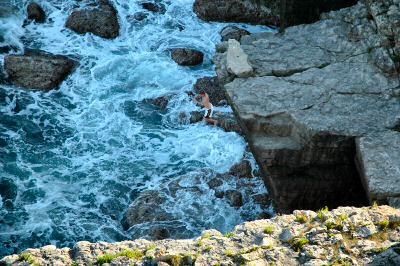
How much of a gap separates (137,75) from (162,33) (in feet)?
5.72

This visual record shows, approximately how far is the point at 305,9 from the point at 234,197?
11.8 feet

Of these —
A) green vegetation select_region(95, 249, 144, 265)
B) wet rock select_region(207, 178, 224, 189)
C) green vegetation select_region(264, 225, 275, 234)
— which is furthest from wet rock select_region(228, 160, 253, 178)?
green vegetation select_region(95, 249, 144, 265)

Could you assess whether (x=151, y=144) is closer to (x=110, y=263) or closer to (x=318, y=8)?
(x=318, y=8)

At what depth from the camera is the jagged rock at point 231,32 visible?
10.9 m

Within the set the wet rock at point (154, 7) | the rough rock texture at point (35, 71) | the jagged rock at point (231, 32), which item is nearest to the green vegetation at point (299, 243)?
the rough rock texture at point (35, 71)

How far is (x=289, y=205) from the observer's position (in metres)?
6.65

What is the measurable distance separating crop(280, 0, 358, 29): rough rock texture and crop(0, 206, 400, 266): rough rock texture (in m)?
4.59

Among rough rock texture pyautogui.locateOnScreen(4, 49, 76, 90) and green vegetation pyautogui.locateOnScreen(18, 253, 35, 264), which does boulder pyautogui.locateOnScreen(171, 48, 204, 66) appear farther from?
green vegetation pyautogui.locateOnScreen(18, 253, 35, 264)

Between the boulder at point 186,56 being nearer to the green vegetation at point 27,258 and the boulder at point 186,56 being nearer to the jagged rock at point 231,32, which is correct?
the jagged rock at point 231,32

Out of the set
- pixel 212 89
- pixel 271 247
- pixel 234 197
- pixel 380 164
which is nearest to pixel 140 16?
pixel 212 89

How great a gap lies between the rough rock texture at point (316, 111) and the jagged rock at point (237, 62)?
5.1 inches

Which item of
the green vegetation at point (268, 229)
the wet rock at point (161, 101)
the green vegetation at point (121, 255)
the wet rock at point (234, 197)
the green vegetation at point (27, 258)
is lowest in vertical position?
the wet rock at point (234, 197)

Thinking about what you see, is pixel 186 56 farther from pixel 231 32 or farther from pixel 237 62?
pixel 237 62

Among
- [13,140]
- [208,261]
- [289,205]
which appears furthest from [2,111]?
[208,261]
